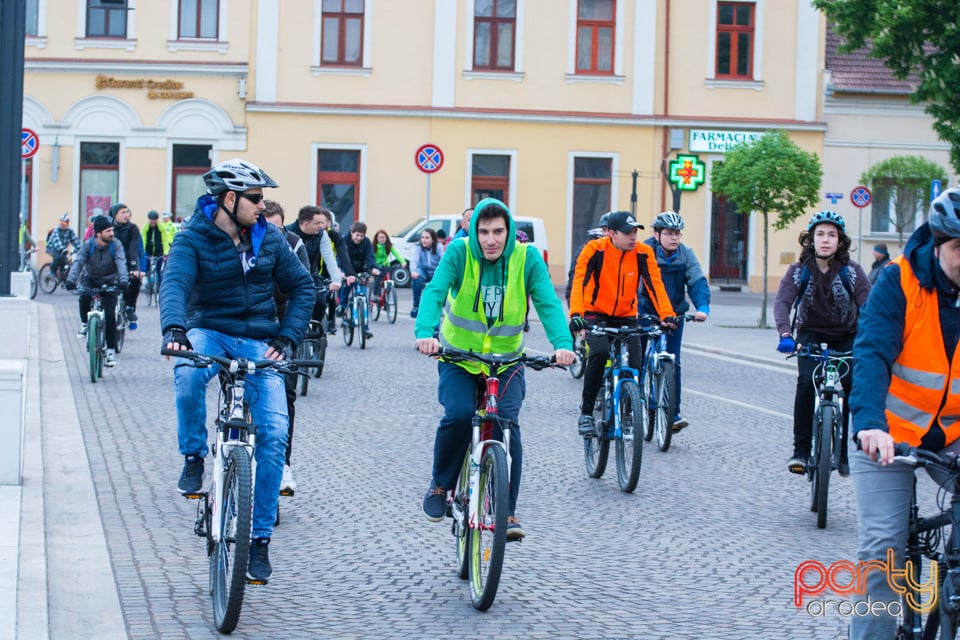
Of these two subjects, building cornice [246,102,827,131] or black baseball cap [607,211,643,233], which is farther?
building cornice [246,102,827,131]

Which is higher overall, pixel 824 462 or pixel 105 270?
pixel 105 270

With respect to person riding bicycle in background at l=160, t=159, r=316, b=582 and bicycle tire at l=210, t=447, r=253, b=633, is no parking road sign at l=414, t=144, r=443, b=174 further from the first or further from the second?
bicycle tire at l=210, t=447, r=253, b=633

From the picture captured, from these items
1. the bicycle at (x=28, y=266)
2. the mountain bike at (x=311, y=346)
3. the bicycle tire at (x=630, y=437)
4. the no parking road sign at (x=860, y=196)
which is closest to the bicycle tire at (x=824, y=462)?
the bicycle tire at (x=630, y=437)

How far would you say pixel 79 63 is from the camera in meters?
39.2

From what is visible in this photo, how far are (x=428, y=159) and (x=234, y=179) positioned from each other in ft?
81.2

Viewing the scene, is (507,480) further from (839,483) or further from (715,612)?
(839,483)

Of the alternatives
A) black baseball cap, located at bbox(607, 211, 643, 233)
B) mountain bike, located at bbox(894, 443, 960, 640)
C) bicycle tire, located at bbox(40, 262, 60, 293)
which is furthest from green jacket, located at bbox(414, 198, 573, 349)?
bicycle tire, located at bbox(40, 262, 60, 293)

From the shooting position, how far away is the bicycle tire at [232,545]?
19.1ft

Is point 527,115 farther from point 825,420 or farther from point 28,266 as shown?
point 825,420

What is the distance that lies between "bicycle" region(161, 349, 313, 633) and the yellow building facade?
111 ft

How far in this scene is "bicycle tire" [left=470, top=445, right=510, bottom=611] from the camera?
6.34 m

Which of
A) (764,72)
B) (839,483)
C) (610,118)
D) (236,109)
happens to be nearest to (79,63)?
(236,109)

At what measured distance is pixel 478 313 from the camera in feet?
23.7

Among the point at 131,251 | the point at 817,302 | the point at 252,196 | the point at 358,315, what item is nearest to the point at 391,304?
the point at 358,315
